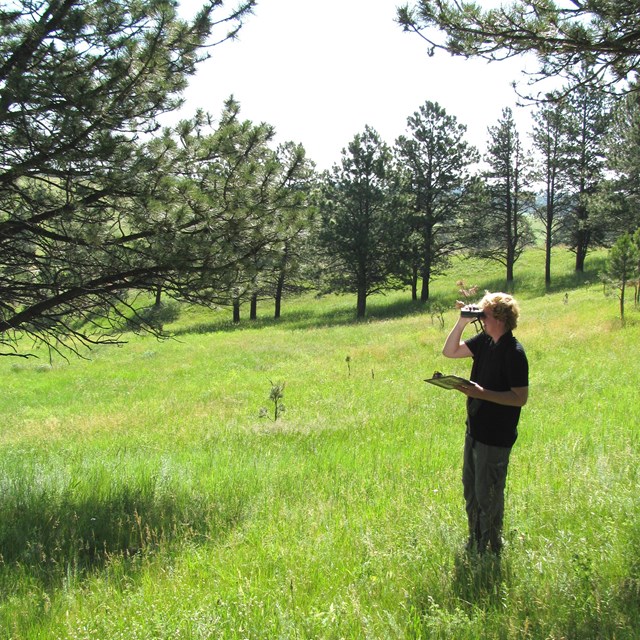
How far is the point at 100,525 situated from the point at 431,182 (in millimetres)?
35214

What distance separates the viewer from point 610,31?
4.00 metres

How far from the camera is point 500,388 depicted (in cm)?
366

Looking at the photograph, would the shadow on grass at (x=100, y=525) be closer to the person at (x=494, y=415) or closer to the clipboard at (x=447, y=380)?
the person at (x=494, y=415)

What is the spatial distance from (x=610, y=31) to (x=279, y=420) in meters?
7.84

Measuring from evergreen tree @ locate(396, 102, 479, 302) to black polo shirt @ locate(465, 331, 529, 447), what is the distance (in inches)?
1244

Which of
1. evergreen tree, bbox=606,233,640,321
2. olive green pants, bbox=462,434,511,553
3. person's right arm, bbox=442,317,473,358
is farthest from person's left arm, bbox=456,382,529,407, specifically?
evergreen tree, bbox=606,233,640,321

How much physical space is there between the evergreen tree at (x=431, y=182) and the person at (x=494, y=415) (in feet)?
104

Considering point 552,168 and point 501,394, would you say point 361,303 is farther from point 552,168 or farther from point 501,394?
point 501,394

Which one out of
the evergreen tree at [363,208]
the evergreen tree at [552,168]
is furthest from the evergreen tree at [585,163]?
the evergreen tree at [363,208]

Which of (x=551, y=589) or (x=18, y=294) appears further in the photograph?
(x=18, y=294)

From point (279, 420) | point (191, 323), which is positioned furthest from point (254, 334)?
point (279, 420)

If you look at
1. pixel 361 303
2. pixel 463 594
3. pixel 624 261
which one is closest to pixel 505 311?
pixel 463 594

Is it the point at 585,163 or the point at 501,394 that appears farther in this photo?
the point at 585,163

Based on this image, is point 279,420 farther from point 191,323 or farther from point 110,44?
point 191,323
